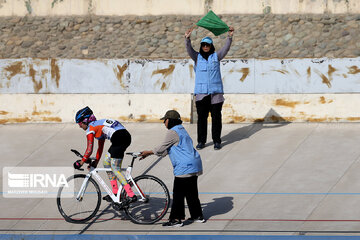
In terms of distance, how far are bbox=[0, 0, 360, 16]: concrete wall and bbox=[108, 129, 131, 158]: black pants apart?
38.0 feet

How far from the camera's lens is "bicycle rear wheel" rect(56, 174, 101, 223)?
925 centimetres

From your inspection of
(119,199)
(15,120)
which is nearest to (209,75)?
(119,199)

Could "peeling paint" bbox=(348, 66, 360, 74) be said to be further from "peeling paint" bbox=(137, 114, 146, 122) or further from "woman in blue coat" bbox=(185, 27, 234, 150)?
"peeling paint" bbox=(137, 114, 146, 122)

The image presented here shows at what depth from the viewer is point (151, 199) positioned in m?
9.20

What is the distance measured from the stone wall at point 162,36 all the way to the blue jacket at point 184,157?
1078cm

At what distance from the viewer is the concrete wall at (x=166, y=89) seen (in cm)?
1348

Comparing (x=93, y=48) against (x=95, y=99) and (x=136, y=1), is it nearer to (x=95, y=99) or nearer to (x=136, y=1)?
(x=136, y=1)

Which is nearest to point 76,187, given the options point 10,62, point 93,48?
point 10,62

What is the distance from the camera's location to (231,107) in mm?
13773

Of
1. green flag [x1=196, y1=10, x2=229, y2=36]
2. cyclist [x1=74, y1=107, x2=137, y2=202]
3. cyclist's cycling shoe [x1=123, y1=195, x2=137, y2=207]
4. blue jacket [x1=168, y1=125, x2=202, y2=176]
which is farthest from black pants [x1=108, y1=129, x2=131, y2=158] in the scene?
green flag [x1=196, y1=10, x2=229, y2=36]

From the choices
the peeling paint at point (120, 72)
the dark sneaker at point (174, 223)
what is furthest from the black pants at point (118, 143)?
the peeling paint at point (120, 72)

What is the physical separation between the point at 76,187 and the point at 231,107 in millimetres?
5211

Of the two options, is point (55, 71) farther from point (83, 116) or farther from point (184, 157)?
point (184, 157)

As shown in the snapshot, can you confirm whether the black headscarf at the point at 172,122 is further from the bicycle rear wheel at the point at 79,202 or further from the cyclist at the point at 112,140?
the bicycle rear wheel at the point at 79,202
